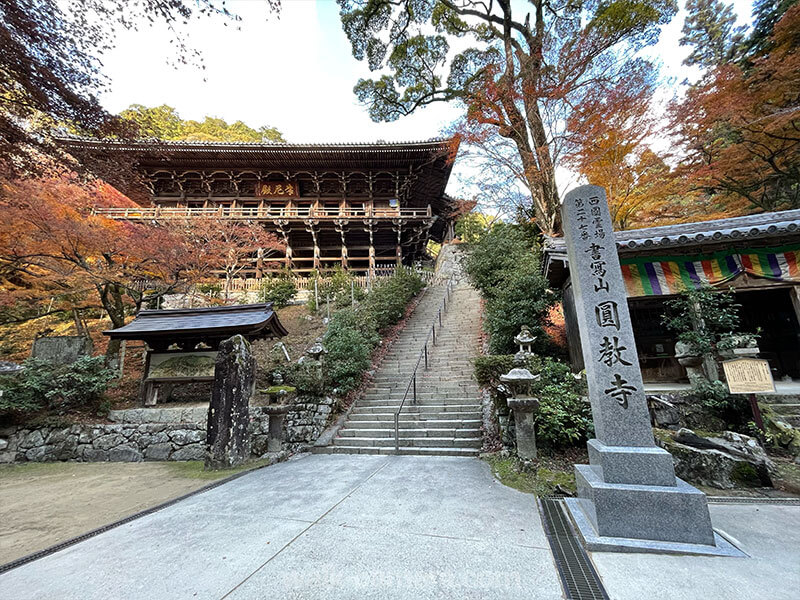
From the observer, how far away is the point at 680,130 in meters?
10.8

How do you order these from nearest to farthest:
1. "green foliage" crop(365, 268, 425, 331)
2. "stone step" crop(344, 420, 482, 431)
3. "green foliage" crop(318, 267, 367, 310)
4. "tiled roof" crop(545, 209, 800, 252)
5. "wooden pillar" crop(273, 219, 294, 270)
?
"tiled roof" crop(545, 209, 800, 252), "stone step" crop(344, 420, 482, 431), "green foliage" crop(365, 268, 425, 331), "green foliage" crop(318, 267, 367, 310), "wooden pillar" crop(273, 219, 294, 270)

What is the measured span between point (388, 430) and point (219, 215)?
624 inches

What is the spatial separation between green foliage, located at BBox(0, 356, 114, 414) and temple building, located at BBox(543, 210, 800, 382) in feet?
35.2

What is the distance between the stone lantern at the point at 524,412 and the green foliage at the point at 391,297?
656 centimetres

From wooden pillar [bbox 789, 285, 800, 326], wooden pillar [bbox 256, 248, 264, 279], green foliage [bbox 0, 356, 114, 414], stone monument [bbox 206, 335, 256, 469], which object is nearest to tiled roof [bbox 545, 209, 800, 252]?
wooden pillar [bbox 789, 285, 800, 326]

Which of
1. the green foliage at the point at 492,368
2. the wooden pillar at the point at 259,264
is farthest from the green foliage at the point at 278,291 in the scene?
the green foliage at the point at 492,368

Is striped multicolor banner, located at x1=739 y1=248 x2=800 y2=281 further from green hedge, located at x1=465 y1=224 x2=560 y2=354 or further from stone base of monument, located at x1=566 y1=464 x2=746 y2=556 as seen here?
stone base of monument, located at x1=566 y1=464 x2=746 y2=556

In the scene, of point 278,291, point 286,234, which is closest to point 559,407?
point 278,291

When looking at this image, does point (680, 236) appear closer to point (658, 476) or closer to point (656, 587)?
point (658, 476)

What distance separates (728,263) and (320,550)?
27.9 ft

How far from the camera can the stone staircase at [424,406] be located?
5977 mm

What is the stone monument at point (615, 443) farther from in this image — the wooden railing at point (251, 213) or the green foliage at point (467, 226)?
the green foliage at point (467, 226)

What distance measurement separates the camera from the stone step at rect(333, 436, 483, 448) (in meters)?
5.76

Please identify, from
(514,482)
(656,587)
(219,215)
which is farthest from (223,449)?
(219,215)
